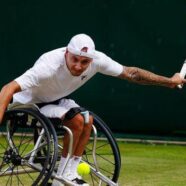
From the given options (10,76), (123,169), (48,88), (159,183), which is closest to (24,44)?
(10,76)

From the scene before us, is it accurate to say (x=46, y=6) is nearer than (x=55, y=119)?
No

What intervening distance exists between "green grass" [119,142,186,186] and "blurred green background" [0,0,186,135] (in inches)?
14.0

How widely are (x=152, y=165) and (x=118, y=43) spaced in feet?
7.24

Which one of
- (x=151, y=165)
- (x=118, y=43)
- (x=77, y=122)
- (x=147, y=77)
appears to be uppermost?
(x=147, y=77)

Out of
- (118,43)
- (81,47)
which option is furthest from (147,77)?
(118,43)

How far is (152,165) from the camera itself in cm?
730

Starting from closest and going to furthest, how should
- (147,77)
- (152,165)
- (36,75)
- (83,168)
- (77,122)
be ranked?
(36,75) → (77,122) → (83,168) → (147,77) → (152,165)

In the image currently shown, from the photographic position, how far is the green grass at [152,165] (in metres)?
6.19

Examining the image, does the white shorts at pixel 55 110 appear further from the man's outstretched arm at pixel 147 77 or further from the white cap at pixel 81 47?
the man's outstretched arm at pixel 147 77

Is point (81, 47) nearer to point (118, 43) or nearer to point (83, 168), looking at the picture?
point (83, 168)

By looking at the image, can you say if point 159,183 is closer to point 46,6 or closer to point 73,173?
point 73,173

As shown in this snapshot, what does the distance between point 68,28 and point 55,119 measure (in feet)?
14.0

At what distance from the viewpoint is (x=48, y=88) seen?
16.7ft

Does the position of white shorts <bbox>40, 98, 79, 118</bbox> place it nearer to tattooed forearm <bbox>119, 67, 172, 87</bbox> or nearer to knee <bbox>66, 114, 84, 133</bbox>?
knee <bbox>66, 114, 84, 133</bbox>
